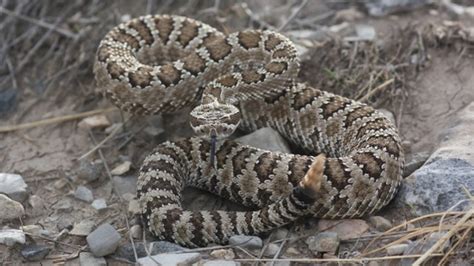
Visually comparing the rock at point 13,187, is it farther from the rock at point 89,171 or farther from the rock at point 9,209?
the rock at point 89,171

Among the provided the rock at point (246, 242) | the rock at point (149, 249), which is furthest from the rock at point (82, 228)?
the rock at point (246, 242)

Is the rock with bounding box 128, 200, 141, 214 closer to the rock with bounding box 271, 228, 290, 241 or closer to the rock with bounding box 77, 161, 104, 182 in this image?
the rock with bounding box 77, 161, 104, 182

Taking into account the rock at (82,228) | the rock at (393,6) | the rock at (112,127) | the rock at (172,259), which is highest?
the rock at (393,6)

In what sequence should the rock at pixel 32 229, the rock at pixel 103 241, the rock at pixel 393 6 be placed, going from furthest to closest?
1. the rock at pixel 393 6
2. the rock at pixel 32 229
3. the rock at pixel 103 241

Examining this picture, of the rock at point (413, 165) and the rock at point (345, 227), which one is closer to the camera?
the rock at point (345, 227)

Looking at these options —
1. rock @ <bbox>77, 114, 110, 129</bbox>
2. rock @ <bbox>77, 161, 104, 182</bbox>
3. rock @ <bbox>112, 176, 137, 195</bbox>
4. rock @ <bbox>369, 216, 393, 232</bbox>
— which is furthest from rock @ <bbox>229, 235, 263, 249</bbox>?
rock @ <bbox>77, 114, 110, 129</bbox>

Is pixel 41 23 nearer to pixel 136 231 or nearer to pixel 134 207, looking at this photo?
pixel 134 207

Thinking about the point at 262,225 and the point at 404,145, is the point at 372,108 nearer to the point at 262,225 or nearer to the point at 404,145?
the point at 404,145
